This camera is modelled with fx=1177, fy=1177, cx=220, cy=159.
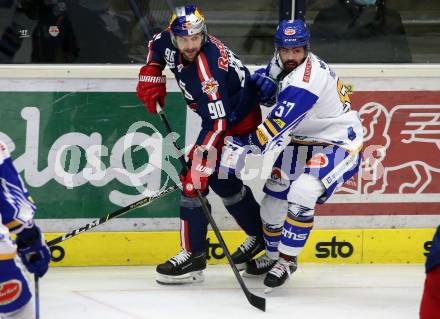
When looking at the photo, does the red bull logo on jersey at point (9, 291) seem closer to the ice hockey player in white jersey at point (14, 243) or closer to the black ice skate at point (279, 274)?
the ice hockey player in white jersey at point (14, 243)

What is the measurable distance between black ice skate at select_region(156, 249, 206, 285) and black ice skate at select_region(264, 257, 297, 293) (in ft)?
1.12

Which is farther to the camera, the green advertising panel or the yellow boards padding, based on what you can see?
the yellow boards padding

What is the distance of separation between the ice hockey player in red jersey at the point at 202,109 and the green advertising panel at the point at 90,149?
1.13 ft

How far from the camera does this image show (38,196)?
5695mm

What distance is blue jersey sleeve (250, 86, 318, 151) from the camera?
199 inches

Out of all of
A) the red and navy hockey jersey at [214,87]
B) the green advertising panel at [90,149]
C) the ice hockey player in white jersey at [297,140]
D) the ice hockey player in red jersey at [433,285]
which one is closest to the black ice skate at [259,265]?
the ice hockey player in white jersey at [297,140]

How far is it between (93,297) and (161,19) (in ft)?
4.69

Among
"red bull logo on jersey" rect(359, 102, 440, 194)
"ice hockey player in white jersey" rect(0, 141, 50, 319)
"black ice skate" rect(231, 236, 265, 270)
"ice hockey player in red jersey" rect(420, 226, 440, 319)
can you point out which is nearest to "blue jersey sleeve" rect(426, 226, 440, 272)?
"ice hockey player in red jersey" rect(420, 226, 440, 319)

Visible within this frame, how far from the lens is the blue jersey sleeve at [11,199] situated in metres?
3.73

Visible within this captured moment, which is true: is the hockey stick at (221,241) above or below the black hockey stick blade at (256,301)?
above

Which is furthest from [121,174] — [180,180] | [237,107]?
[237,107]

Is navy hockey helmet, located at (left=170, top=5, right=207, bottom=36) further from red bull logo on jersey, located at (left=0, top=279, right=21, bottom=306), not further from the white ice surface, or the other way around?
red bull logo on jersey, located at (left=0, top=279, right=21, bottom=306)

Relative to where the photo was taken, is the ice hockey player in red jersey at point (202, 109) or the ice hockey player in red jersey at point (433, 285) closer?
the ice hockey player in red jersey at point (433, 285)

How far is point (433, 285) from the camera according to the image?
355cm
